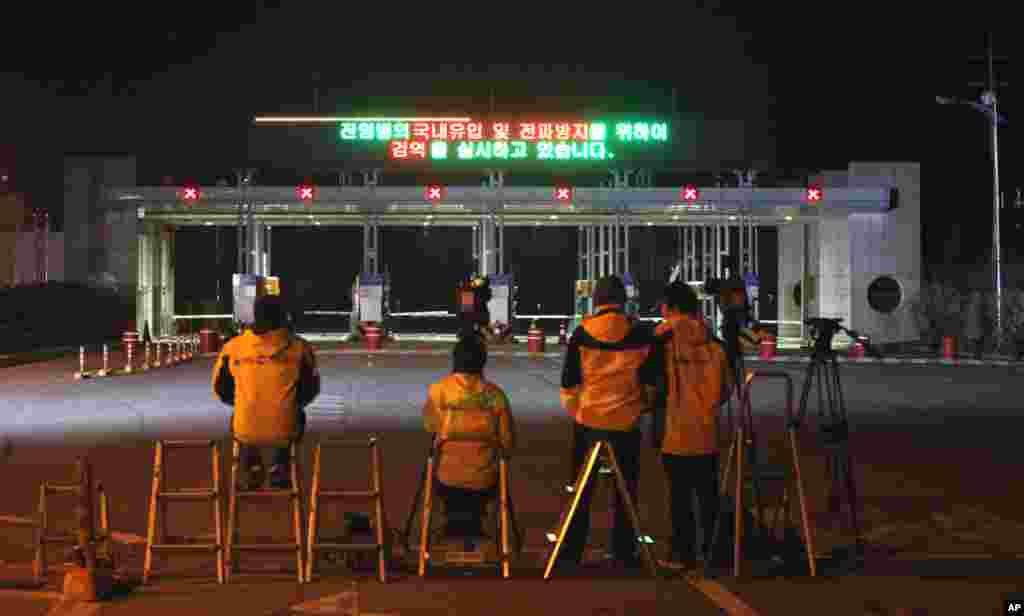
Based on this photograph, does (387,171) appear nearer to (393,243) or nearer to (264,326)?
(393,243)

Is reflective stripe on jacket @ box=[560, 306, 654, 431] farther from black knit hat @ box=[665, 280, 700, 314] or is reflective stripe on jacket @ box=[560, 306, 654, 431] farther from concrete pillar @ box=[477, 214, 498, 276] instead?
concrete pillar @ box=[477, 214, 498, 276]

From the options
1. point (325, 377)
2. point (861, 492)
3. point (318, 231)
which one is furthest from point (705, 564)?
point (318, 231)

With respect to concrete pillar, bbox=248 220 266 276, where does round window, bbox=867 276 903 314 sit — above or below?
below

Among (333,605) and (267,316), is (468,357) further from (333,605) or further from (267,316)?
(333,605)

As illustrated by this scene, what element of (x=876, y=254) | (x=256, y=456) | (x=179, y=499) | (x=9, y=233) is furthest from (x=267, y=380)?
(x=9, y=233)

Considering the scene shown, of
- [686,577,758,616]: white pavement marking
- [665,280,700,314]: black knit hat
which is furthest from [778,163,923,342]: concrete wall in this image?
[686,577,758,616]: white pavement marking

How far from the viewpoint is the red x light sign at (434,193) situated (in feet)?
147

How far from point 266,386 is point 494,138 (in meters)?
34.9

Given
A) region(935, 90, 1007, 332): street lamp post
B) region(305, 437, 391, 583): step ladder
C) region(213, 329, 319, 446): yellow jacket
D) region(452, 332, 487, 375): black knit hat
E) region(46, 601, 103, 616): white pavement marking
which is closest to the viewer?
region(46, 601, 103, 616): white pavement marking

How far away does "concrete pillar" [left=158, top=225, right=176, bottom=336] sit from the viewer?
49.6m

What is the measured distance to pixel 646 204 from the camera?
150 feet

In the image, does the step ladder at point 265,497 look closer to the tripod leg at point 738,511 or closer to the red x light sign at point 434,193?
the tripod leg at point 738,511

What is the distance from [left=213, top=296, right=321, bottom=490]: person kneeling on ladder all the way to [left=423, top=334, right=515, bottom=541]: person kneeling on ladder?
126 cm

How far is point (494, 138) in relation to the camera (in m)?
44.6
